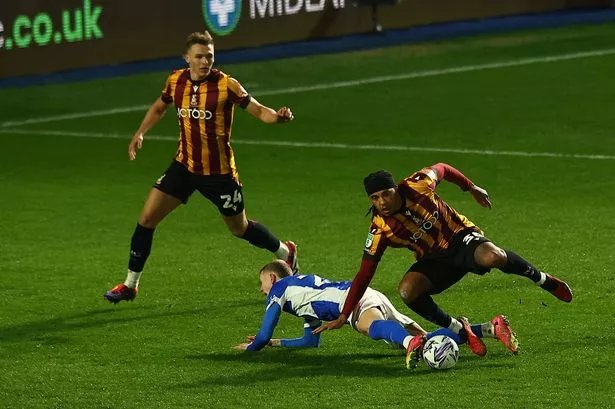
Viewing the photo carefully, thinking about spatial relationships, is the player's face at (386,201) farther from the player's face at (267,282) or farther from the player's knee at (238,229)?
the player's knee at (238,229)

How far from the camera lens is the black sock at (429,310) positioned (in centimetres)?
1072

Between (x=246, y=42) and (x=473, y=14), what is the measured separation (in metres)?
4.72

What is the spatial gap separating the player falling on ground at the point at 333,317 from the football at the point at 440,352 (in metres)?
0.14

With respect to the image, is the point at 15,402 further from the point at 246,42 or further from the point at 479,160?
the point at 246,42

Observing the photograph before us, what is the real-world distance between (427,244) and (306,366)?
110cm

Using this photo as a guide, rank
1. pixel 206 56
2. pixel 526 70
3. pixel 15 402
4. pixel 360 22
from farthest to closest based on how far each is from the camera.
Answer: pixel 360 22 < pixel 526 70 < pixel 206 56 < pixel 15 402

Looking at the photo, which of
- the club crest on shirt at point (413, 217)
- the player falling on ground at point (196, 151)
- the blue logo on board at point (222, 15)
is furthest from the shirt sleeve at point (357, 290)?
the blue logo on board at point (222, 15)

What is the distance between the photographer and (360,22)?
1037 inches

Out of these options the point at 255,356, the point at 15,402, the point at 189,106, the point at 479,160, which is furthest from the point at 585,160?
the point at 15,402

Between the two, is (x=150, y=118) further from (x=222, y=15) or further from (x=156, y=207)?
(x=222, y=15)

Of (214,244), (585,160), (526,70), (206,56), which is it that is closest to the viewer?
(206,56)

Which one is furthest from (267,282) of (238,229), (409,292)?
(238,229)

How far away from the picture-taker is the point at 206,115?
Answer: 12.4m

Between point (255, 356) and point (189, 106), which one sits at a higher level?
point (189, 106)
